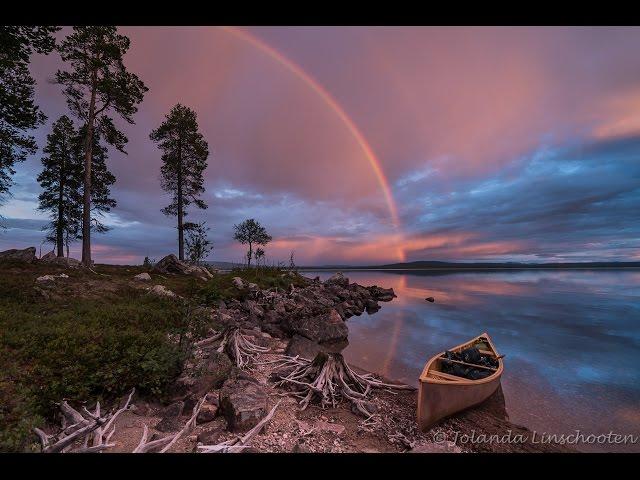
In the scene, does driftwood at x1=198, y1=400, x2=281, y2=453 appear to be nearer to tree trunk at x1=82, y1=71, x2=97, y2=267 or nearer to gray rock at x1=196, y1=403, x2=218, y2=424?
gray rock at x1=196, y1=403, x2=218, y2=424

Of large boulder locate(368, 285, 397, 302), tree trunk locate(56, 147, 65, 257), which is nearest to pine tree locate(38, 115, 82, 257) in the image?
tree trunk locate(56, 147, 65, 257)

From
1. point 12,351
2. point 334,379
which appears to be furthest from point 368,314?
point 12,351

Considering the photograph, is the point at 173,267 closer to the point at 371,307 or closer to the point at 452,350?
the point at 371,307

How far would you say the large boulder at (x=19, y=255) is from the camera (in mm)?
18280

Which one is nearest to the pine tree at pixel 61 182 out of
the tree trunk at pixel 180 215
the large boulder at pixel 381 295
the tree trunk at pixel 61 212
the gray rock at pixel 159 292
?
the tree trunk at pixel 61 212

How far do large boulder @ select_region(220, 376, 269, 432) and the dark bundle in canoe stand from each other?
20.6ft

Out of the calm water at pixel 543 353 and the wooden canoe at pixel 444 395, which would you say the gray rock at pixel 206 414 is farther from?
the calm water at pixel 543 353

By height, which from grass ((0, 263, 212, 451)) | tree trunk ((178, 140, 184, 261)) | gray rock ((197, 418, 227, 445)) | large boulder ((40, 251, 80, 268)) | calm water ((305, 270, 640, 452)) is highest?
tree trunk ((178, 140, 184, 261))

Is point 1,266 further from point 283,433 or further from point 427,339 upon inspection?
point 427,339

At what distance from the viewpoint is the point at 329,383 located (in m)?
7.73

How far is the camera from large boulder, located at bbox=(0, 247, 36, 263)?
18.3m

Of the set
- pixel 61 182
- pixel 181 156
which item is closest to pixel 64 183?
pixel 61 182
